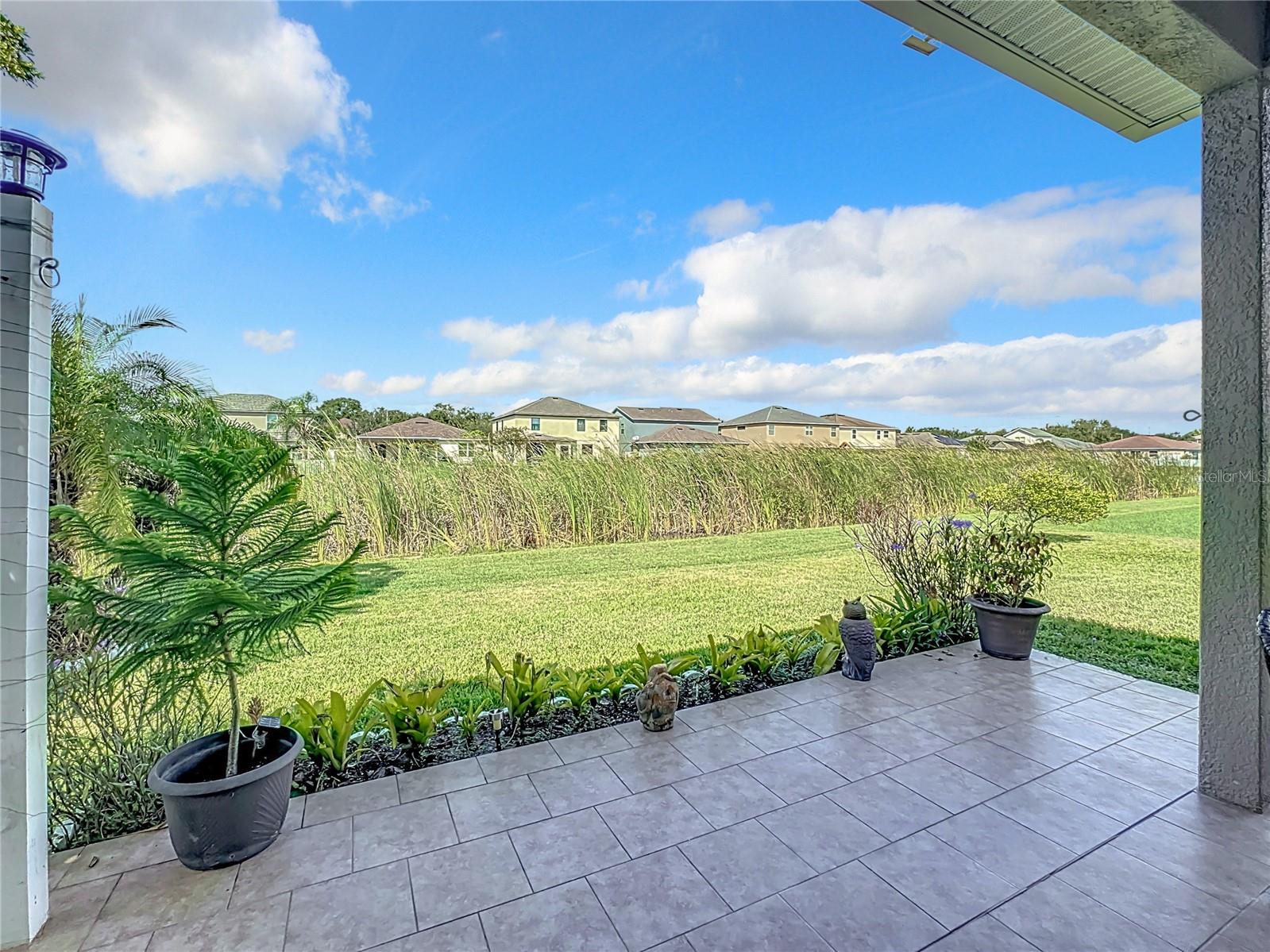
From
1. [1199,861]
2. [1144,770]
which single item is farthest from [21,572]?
[1144,770]

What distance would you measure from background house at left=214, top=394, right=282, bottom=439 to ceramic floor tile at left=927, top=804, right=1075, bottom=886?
620 cm

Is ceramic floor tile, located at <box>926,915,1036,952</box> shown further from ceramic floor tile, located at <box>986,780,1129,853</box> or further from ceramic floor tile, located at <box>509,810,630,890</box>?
ceramic floor tile, located at <box>509,810,630,890</box>

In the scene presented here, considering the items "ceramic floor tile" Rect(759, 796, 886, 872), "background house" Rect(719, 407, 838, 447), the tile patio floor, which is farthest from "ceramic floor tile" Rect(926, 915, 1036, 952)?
"background house" Rect(719, 407, 838, 447)

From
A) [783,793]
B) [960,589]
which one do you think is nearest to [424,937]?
[783,793]

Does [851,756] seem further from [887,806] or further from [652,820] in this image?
[652,820]

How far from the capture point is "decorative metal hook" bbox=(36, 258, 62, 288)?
61.5 inches

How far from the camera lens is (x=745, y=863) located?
1.81 meters

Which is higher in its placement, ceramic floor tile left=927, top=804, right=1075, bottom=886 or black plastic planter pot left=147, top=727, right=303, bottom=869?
black plastic planter pot left=147, top=727, right=303, bottom=869

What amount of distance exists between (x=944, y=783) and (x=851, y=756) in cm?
37

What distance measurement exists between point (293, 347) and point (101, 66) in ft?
24.4

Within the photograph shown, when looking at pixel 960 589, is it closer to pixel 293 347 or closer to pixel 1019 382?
pixel 293 347

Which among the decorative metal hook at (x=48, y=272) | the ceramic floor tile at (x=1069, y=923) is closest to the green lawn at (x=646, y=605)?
the ceramic floor tile at (x=1069, y=923)

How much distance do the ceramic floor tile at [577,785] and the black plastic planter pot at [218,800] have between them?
930mm

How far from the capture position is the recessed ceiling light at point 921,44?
7.39ft
